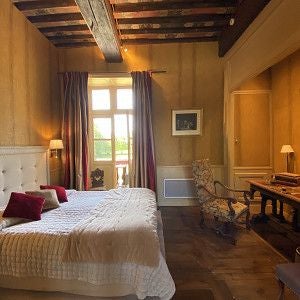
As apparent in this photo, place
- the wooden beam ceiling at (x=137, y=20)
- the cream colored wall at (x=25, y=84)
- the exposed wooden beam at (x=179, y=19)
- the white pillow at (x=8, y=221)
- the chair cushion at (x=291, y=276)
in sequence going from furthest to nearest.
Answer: the exposed wooden beam at (x=179, y=19) → the wooden beam ceiling at (x=137, y=20) → the cream colored wall at (x=25, y=84) → the white pillow at (x=8, y=221) → the chair cushion at (x=291, y=276)

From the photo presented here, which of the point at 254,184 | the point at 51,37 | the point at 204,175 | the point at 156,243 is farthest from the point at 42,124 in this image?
the point at 254,184

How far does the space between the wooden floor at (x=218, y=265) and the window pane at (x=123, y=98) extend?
294 cm

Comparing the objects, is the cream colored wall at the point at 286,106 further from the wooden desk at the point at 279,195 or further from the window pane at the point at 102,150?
the window pane at the point at 102,150

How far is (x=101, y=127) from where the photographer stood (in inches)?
219

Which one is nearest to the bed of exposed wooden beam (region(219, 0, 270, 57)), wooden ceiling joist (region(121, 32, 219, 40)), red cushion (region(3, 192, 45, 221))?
red cushion (region(3, 192, 45, 221))

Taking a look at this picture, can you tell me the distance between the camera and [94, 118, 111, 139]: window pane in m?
5.56

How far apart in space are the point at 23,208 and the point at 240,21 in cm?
382

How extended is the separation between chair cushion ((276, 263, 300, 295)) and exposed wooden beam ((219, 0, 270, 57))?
289cm

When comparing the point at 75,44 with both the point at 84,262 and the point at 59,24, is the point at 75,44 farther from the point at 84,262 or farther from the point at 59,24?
the point at 84,262

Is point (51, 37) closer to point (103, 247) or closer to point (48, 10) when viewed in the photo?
point (48, 10)

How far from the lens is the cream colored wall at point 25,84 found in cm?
311

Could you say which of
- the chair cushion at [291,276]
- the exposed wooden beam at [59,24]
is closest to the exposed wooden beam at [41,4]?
the exposed wooden beam at [59,24]

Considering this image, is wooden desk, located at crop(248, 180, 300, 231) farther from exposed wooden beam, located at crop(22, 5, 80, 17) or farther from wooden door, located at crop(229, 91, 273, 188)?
exposed wooden beam, located at crop(22, 5, 80, 17)

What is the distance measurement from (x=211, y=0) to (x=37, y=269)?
391cm
